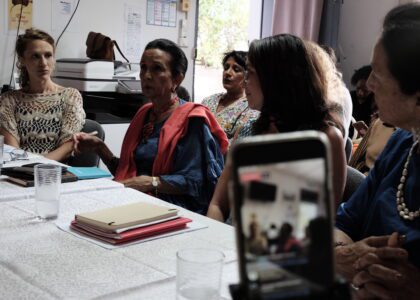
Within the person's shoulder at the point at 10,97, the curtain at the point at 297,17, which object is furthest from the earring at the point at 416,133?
the curtain at the point at 297,17

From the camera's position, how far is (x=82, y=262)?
101 centimetres

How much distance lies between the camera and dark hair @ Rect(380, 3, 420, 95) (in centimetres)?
104

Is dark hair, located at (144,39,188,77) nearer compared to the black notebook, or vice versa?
the black notebook

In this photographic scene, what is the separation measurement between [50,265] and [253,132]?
0.96m

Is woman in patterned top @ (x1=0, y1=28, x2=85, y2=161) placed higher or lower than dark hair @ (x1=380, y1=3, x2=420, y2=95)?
lower

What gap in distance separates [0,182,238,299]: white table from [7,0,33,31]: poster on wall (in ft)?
7.32

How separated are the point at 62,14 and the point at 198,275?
117 inches

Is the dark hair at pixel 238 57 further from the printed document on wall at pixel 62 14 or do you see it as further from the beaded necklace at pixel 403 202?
the beaded necklace at pixel 403 202

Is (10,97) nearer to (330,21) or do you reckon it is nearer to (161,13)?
(161,13)

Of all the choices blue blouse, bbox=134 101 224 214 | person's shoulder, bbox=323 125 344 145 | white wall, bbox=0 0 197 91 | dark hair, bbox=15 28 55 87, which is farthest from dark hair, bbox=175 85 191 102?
person's shoulder, bbox=323 125 344 145

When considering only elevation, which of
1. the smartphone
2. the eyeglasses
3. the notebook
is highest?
the smartphone

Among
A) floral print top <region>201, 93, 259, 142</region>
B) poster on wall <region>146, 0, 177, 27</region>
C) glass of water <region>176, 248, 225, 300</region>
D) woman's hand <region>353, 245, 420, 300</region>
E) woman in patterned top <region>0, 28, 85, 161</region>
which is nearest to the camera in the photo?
glass of water <region>176, 248, 225, 300</region>

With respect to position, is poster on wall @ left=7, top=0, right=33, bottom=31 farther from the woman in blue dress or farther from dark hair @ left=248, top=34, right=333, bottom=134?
the woman in blue dress

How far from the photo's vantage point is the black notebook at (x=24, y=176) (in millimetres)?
1592
